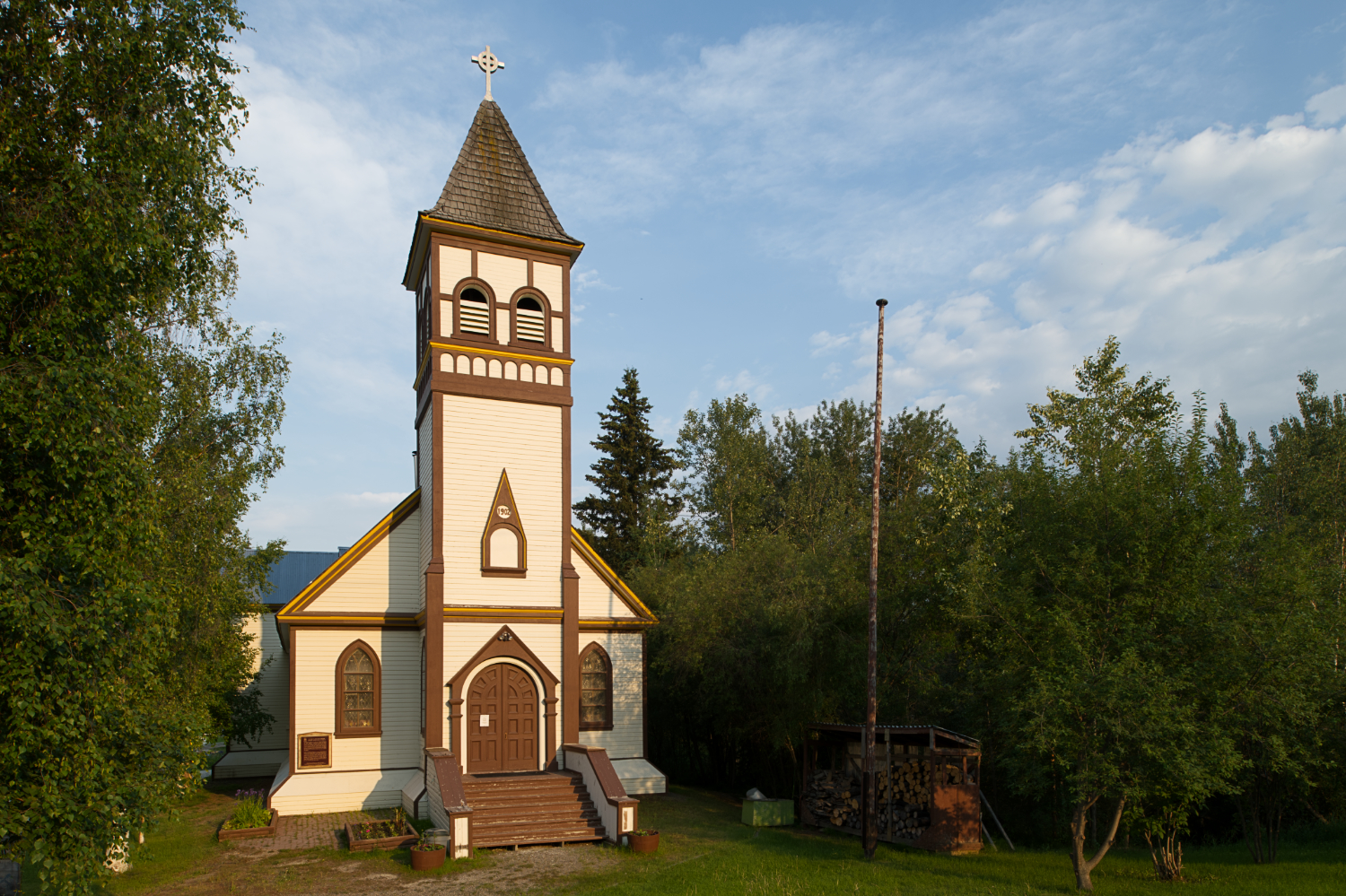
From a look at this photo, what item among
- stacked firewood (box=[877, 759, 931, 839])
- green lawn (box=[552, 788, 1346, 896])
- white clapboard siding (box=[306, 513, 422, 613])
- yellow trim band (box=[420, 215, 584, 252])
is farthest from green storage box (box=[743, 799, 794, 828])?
yellow trim band (box=[420, 215, 584, 252])

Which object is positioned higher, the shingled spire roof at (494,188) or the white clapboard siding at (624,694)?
the shingled spire roof at (494,188)

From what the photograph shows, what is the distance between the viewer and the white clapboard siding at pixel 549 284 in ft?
66.9

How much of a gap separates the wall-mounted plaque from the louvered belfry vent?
380 inches

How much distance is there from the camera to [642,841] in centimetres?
1519

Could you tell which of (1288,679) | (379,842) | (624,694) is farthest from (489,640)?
(1288,679)

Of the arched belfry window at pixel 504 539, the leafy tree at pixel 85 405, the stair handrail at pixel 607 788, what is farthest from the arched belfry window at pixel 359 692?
the leafy tree at pixel 85 405

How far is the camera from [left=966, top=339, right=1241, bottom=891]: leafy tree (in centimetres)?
1218

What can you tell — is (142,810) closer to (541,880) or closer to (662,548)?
(541,880)

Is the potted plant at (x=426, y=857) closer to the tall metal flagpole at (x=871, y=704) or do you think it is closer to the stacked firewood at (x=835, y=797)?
the tall metal flagpole at (x=871, y=704)

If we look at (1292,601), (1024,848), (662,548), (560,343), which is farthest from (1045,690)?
(662,548)

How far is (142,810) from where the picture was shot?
9.02 metres

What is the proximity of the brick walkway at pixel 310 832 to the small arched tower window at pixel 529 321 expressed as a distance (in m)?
10.6

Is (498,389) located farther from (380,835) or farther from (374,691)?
(380,835)

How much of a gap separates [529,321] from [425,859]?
37.2 ft
